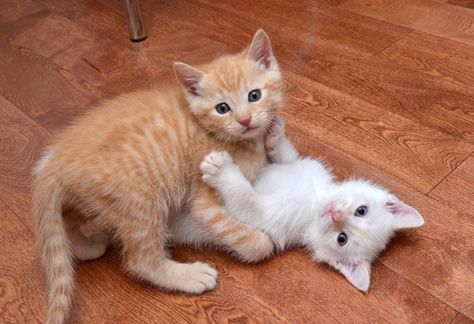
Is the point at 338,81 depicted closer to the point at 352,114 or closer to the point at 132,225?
the point at 352,114

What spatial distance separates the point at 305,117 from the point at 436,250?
0.63 metres

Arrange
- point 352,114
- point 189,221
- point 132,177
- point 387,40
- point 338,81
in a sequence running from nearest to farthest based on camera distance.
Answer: point 132,177 < point 189,221 < point 352,114 < point 338,81 < point 387,40

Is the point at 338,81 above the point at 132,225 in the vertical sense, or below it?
below

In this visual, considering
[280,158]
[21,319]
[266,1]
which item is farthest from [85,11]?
[21,319]

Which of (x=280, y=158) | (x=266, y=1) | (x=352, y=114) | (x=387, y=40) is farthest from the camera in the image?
(x=266, y=1)

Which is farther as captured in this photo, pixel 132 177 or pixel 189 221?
pixel 189 221

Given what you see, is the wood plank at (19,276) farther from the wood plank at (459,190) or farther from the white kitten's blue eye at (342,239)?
the wood plank at (459,190)

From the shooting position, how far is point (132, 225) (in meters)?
1.03

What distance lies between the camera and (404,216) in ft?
3.59

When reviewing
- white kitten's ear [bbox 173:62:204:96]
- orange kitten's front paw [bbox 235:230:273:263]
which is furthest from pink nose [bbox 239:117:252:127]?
orange kitten's front paw [bbox 235:230:273:263]

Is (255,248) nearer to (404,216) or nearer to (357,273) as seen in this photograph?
(357,273)

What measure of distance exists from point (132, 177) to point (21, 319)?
0.42 m

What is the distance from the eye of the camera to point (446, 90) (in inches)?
63.3

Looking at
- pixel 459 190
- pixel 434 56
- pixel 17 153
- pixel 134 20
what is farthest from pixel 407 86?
pixel 17 153
